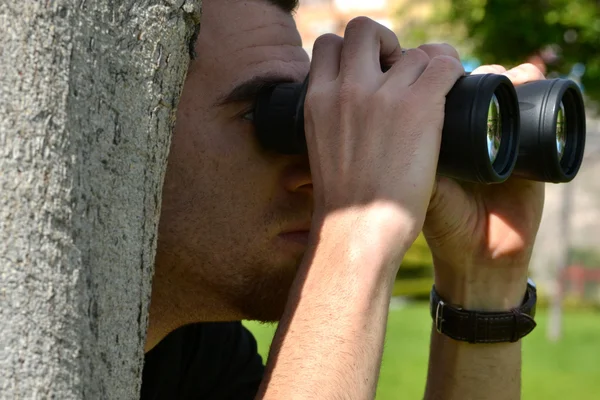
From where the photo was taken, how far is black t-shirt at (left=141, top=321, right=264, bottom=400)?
284 centimetres

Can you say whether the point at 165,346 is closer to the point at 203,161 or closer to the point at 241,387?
the point at 241,387

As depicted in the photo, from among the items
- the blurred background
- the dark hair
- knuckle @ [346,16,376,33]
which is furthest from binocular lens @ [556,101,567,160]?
the blurred background

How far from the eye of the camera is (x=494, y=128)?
1.96 metres

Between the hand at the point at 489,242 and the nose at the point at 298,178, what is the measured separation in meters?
0.35

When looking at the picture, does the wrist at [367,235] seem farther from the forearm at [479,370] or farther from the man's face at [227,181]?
the forearm at [479,370]

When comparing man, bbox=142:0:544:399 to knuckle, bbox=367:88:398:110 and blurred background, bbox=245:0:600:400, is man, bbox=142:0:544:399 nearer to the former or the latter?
knuckle, bbox=367:88:398:110

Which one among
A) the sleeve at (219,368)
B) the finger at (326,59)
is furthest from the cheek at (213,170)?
the sleeve at (219,368)

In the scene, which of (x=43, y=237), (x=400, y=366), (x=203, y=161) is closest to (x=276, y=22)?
(x=203, y=161)

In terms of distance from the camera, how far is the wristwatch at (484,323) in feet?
8.24

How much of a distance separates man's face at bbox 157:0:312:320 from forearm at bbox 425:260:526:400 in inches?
22.3

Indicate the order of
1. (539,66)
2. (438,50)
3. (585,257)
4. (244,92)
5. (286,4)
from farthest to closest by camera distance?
(585,257) < (539,66) < (286,4) < (244,92) < (438,50)

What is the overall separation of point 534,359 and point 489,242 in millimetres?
8183

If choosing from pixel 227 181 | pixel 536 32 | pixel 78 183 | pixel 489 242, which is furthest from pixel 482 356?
pixel 536 32

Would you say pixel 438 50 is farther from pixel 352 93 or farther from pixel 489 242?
pixel 489 242
